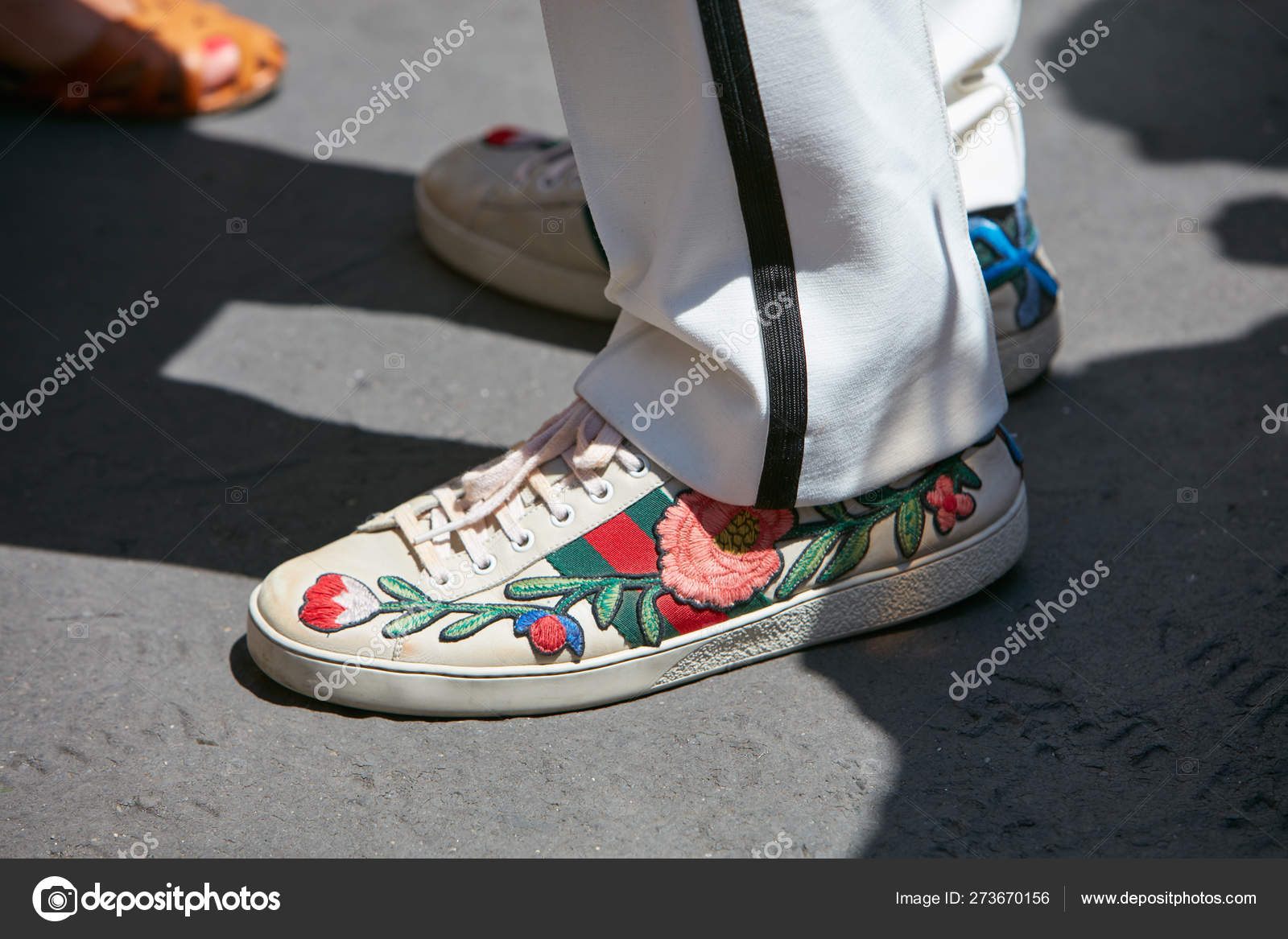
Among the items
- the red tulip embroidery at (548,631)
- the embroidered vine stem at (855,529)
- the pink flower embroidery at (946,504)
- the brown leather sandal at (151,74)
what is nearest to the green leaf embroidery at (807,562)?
the embroidered vine stem at (855,529)

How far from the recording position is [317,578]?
1136 mm

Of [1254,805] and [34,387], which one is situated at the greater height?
[34,387]

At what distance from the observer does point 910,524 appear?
1189 mm

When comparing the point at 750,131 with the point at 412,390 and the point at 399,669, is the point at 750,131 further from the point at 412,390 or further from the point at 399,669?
the point at 412,390

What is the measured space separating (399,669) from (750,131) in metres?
0.63

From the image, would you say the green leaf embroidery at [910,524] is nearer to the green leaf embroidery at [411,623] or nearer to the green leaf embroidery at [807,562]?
the green leaf embroidery at [807,562]

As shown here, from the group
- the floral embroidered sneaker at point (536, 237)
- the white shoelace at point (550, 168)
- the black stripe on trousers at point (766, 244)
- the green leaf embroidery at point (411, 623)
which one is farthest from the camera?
the white shoelace at point (550, 168)

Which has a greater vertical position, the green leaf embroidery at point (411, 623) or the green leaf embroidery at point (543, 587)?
the green leaf embroidery at point (411, 623)

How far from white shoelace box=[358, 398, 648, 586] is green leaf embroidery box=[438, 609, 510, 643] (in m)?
0.05

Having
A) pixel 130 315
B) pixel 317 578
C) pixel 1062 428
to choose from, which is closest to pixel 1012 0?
pixel 1062 428

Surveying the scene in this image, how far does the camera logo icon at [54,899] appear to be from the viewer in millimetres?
954

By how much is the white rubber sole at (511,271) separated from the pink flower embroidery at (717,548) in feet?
2.41

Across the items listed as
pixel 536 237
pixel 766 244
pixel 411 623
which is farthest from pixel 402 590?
pixel 536 237

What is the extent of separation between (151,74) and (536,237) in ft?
3.59
